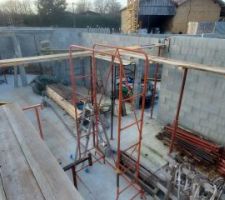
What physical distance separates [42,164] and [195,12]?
81.0ft

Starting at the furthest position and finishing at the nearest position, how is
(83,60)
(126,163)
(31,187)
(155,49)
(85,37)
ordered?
(85,37) < (83,60) < (155,49) < (126,163) < (31,187)

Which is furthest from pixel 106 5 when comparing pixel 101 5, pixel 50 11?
pixel 50 11

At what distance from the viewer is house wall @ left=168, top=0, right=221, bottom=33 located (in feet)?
72.7

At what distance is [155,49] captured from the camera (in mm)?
8188

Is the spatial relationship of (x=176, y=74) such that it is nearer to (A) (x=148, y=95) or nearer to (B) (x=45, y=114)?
(A) (x=148, y=95)

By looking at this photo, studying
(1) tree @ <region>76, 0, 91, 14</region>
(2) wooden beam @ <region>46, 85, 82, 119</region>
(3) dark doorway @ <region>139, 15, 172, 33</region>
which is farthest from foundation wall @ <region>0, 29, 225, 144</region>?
(1) tree @ <region>76, 0, 91, 14</region>

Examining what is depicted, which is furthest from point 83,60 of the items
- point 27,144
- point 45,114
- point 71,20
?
point 71,20

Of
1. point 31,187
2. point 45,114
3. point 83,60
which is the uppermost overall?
point 31,187

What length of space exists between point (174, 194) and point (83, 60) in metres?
9.58

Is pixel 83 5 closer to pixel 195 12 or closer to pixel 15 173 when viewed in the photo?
pixel 195 12

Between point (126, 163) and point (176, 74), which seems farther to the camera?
point (176, 74)

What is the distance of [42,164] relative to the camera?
7.07 feet

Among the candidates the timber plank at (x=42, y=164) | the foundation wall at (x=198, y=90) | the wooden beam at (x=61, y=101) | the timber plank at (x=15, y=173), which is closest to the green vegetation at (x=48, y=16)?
the wooden beam at (x=61, y=101)

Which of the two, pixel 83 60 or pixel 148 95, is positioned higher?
pixel 83 60
